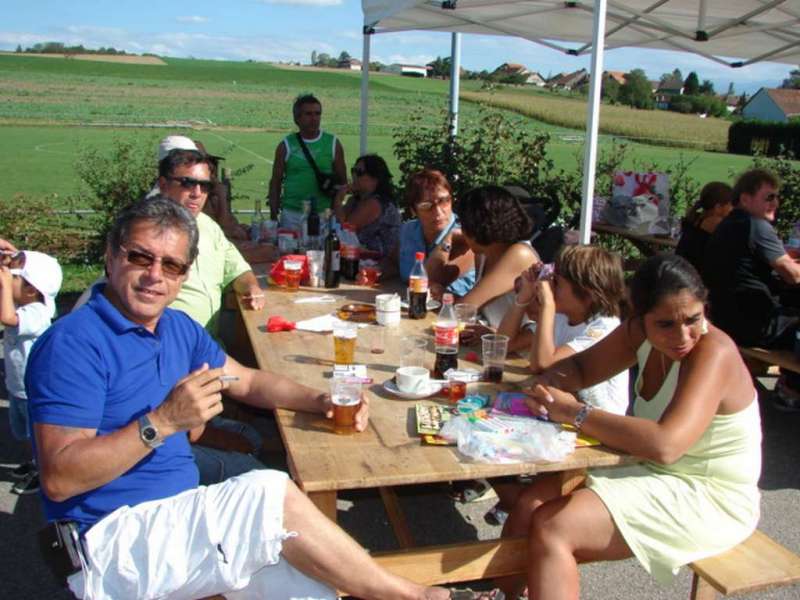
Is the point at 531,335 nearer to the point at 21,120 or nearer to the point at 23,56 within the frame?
the point at 21,120

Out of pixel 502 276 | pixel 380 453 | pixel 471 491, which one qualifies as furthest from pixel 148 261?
pixel 471 491

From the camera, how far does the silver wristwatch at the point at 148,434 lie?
1.96m

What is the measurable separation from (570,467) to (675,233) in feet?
19.0

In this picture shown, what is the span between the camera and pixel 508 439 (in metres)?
2.23

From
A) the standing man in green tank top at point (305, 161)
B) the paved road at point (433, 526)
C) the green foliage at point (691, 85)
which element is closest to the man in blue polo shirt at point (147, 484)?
the paved road at point (433, 526)

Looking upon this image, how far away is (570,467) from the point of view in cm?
216

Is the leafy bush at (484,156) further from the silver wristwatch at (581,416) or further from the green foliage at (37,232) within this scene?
the silver wristwatch at (581,416)

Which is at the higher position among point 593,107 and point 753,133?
point 753,133

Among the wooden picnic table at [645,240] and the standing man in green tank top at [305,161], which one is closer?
the standing man in green tank top at [305,161]

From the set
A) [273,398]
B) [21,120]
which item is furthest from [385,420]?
[21,120]

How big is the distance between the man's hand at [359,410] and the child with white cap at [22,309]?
1.74 m

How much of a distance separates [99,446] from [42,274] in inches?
75.0

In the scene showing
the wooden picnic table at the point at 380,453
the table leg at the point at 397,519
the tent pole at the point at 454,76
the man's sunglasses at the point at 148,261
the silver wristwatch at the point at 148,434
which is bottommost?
the table leg at the point at 397,519

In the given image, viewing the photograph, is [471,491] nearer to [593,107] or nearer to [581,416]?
[581,416]
